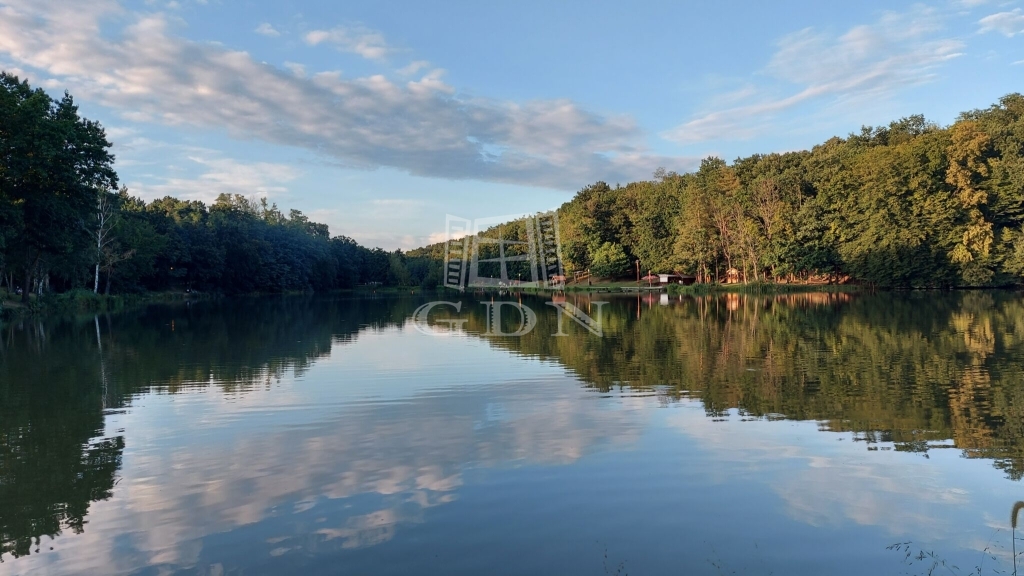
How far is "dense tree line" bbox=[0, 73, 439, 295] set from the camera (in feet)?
106

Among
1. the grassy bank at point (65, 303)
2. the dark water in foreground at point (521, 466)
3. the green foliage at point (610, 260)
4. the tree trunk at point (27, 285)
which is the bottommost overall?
the dark water in foreground at point (521, 466)

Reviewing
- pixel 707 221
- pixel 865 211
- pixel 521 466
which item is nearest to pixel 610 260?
pixel 707 221

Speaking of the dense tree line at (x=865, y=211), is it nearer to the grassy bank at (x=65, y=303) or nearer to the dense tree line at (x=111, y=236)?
the dense tree line at (x=111, y=236)

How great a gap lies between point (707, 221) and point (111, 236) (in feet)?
200

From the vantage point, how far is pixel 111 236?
185 feet

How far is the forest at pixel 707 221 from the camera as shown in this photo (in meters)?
34.8

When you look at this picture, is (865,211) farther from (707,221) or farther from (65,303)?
(65,303)

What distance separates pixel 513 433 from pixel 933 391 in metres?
7.41

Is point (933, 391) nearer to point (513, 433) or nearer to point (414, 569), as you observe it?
point (513, 433)

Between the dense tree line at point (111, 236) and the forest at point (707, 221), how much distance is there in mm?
139

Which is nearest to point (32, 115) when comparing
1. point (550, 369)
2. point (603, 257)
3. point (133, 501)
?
point (550, 369)

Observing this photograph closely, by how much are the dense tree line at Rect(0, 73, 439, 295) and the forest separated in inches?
5.5
